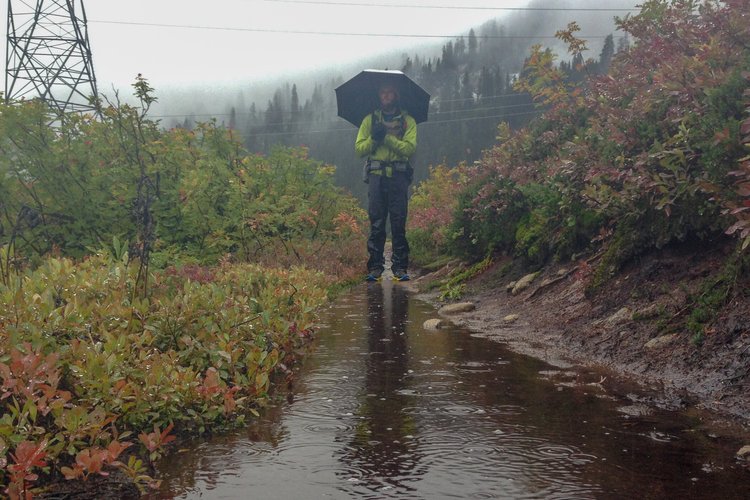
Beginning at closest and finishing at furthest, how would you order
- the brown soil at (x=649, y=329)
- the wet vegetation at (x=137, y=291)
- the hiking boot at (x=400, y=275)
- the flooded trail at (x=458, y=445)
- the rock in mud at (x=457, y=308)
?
1. the flooded trail at (x=458, y=445)
2. the wet vegetation at (x=137, y=291)
3. the brown soil at (x=649, y=329)
4. the rock in mud at (x=457, y=308)
5. the hiking boot at (x=400, y=275)

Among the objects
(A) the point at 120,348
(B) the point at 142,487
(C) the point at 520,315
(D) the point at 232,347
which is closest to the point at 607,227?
(C) the point at 520,315

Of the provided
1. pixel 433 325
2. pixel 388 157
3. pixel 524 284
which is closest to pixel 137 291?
pixel 433 325

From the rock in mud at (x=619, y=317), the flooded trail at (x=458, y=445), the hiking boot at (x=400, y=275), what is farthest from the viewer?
the hiking boot at (x=400, y=275)

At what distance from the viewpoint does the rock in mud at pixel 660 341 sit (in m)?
4.94

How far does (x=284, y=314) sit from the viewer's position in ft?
19.2

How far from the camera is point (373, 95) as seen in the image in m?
11.9

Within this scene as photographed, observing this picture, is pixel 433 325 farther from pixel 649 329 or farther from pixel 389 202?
pixel 389 202

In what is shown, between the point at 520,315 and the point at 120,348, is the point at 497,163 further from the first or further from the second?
the point at 120,348

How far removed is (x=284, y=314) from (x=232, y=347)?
139 cm

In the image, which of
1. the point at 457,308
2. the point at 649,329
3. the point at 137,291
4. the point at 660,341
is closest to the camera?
the point at 660,341

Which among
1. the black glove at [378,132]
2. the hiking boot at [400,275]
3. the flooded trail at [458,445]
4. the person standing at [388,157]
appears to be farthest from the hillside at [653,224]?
the black glove at [378,132]

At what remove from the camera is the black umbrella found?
11.3 m

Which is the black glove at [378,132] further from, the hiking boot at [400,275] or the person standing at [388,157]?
the hiking boot at [400,275]

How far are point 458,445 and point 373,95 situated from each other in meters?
9.34
